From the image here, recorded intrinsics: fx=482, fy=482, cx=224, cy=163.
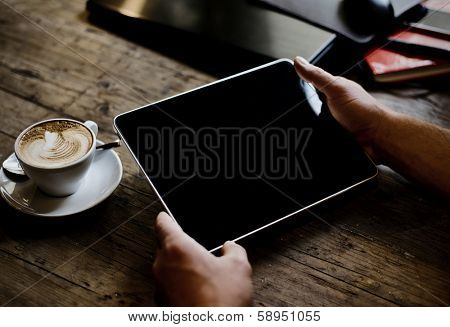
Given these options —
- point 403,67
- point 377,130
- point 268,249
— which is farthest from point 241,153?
point 403,67

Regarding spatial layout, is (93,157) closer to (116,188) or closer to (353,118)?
(116,188)

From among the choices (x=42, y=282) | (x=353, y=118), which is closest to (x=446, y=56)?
(x=353, y=118)

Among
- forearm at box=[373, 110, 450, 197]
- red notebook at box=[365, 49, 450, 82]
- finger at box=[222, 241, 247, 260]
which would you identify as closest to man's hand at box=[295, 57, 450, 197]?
forearm at box=[373, 110, 450, 197]

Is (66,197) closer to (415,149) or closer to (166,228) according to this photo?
(166,228)

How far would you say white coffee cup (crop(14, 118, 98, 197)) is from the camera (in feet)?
2.50

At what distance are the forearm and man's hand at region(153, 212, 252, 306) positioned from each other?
0.38 metres

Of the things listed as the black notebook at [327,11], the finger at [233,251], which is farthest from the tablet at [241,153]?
the black notebook at [327,11]

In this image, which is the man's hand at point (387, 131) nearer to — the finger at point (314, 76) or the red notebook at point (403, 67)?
the finger at point (314, 76)

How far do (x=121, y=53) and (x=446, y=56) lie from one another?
0.74 metres

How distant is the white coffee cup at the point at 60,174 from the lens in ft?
2.50

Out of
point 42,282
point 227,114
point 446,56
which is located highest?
point 446,56
